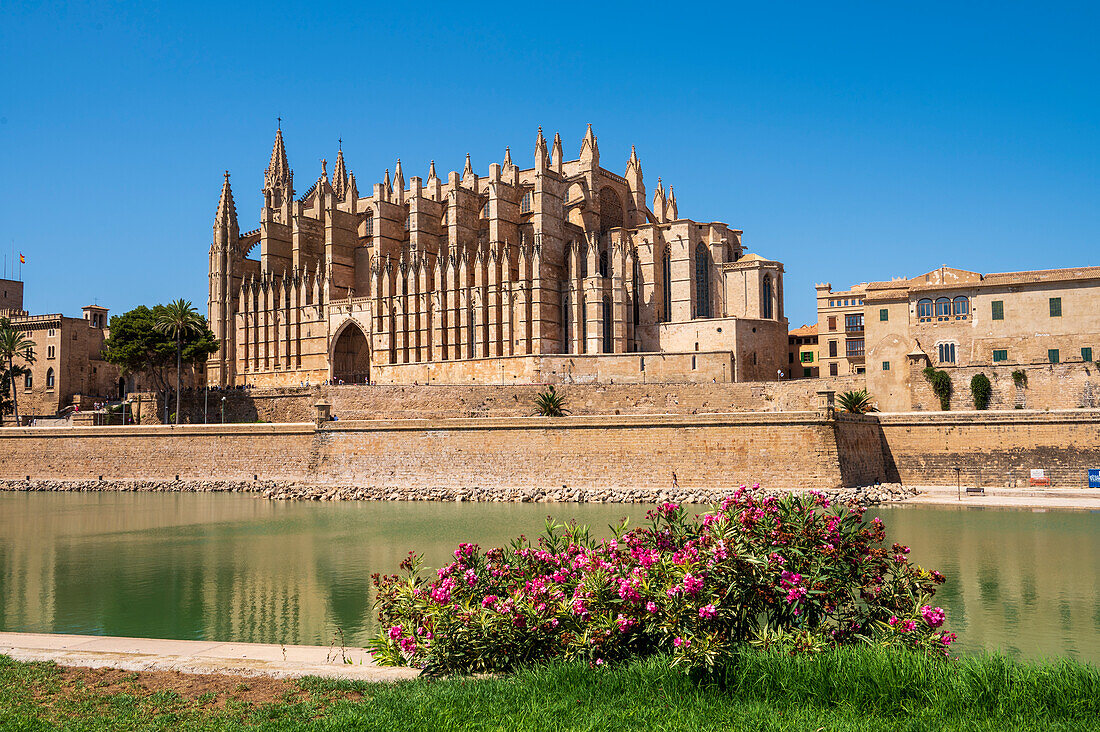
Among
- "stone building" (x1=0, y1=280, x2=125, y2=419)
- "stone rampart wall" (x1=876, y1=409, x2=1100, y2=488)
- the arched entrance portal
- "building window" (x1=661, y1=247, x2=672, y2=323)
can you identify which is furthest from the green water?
"stone building" (x1=0, y1=280, x2=125, y2=419)

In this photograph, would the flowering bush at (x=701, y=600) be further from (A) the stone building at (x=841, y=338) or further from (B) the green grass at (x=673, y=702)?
(A) the stone building at (x=841, y=338)

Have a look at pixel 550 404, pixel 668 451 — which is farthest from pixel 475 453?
pixel 668 451

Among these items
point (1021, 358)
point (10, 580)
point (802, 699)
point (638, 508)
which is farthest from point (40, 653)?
point (1021, 358)

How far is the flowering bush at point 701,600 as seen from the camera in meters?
7.73

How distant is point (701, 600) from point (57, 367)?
59348 mm

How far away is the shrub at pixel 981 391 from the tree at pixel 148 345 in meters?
38.5

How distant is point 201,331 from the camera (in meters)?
54.1

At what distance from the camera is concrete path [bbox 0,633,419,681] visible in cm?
834

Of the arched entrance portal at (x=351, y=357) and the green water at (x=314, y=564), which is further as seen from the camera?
the arched entrance portal at (x=351, y=357)

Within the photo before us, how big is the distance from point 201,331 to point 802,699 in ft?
172

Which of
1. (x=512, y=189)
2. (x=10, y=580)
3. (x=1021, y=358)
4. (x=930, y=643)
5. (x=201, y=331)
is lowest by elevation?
(x=10, y=580)

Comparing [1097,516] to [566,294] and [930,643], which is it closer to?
[930,643]

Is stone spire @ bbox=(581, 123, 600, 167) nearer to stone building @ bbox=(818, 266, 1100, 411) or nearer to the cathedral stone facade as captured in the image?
the cathedral stone facade

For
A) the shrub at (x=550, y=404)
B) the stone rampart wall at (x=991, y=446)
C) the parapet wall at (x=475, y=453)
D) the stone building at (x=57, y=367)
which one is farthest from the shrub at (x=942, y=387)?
the stone building at (x=57, y=367)
